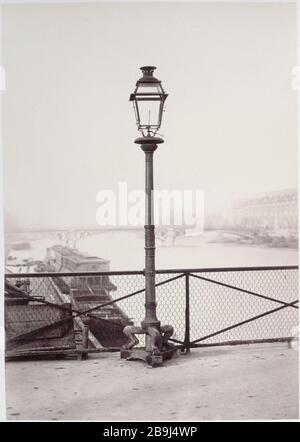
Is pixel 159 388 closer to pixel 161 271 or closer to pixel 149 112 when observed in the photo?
pixel 161 271

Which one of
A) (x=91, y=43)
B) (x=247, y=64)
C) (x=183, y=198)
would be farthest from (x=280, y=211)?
(x=91, y=43)

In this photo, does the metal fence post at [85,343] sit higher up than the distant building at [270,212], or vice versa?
the distant building at [270,212]

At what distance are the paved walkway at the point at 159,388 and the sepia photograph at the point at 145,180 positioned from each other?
0.06 feet

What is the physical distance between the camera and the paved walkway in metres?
5.03

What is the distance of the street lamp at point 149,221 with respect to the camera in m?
5.61

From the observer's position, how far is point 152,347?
5898 millimetres

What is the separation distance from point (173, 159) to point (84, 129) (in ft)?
2.91

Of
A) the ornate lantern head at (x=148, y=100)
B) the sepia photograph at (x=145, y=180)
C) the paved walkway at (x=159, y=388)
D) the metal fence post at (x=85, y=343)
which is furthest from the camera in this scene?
the metal fence post at (x=85, y=343)

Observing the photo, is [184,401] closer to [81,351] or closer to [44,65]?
[81,351]

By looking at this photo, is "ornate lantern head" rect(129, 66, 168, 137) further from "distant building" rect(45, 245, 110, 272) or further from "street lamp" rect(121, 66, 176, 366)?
"distant building" rect(45, 245, 110, 272)

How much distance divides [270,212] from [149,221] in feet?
3.68

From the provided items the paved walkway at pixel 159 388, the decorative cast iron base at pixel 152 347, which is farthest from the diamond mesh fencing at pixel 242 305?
the decorative cast iron base at pixel 152 347

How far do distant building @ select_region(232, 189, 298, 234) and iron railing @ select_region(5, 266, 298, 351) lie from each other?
1.59 ft

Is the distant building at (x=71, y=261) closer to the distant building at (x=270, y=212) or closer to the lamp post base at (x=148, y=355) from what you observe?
the lamp post base at (x=148, y=355)
